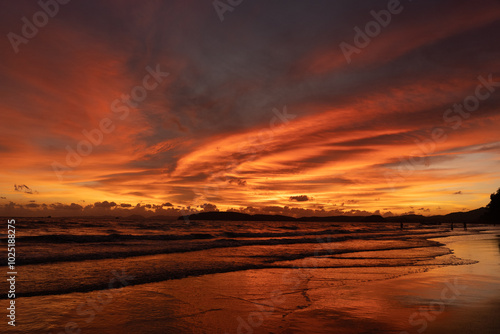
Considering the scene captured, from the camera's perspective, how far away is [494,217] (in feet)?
407

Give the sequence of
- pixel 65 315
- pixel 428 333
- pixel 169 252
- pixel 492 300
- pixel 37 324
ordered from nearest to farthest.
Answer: pixel 428 333, pixel 37 324, pixel 65 315, pixel 492 300, pixel 169 252

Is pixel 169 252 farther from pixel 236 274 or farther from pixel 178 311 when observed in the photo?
pixel 178 311

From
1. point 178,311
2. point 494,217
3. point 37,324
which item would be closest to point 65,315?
point 37,324

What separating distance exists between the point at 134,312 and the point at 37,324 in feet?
7.74

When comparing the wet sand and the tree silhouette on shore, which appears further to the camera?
the tree silhouette on shore

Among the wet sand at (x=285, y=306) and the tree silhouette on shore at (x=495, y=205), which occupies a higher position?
the tree silhouette on shore at (x=495, y=205)

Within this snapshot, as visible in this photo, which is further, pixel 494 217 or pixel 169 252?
pixel 494 217

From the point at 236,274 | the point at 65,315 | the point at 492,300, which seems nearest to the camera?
the point at 65,315

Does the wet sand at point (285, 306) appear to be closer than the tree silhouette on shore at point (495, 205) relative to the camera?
Yes

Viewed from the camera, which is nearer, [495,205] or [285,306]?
[285,306]

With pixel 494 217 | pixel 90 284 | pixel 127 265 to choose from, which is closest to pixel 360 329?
pixel 90 284

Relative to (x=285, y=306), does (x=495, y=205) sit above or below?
above

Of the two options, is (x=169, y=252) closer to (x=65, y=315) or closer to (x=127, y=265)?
(x=127, y=265)

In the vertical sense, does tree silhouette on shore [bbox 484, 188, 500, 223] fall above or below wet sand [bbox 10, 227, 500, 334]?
above
